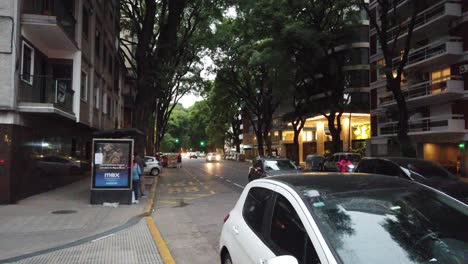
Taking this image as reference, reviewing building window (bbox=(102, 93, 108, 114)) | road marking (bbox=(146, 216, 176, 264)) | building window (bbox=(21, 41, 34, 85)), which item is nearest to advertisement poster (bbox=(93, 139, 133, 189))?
building window (bbox=(21, 41, 34, 85))

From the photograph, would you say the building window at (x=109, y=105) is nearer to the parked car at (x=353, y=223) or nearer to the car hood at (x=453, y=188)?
the car hood at (x=453, y=188)

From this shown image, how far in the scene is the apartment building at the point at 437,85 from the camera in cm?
2977

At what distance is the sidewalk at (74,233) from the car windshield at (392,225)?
5.05 metres

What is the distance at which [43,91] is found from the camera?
17.3 meters

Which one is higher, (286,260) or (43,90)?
(43,90)

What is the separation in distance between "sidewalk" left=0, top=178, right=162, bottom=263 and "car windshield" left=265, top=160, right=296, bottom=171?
561cm

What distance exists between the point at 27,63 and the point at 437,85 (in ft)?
86.2

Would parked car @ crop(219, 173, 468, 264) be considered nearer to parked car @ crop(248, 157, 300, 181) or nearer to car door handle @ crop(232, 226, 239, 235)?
car door handle @ crop(232, 226, 239, 235)

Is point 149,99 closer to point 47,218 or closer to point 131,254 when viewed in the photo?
point 47,218

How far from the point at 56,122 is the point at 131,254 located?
43.4 ft

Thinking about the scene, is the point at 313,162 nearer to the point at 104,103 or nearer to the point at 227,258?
the point at 104,103

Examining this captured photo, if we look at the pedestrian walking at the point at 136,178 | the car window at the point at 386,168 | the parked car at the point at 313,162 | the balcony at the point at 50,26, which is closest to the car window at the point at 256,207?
the car window at the point at 386,168

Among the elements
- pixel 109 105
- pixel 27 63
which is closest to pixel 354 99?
pixel 109 105

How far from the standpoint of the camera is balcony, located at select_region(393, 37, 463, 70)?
29.7 metres
